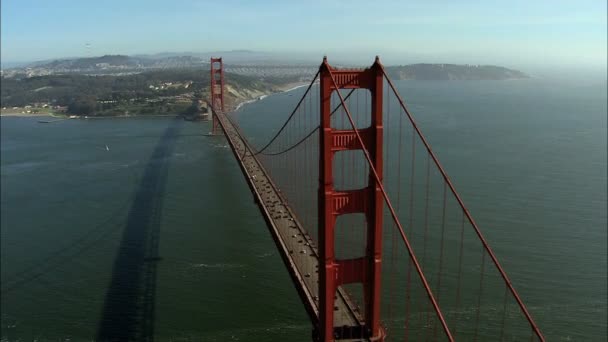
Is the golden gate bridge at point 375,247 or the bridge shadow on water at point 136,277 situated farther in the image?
the bridge shadow on water at point 136,277


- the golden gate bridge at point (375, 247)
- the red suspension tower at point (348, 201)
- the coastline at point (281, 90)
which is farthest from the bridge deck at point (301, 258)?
the coastline at point (281, 90)

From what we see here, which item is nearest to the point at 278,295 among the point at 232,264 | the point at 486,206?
the point at 232,264

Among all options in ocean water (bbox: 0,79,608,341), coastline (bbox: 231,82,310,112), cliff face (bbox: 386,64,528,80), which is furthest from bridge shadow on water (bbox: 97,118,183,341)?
cliff face (bbox: 386,64,528,80)

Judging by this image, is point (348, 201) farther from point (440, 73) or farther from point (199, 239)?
point (440, 73)

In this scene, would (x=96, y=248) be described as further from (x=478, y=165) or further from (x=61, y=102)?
(x=61, y=102)

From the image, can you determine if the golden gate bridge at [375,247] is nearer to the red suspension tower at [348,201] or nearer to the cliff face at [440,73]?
the red suspension tower at [348,201]
